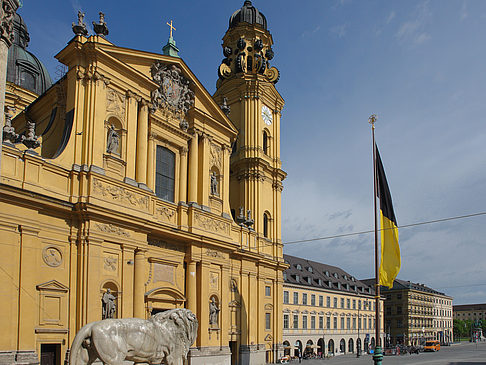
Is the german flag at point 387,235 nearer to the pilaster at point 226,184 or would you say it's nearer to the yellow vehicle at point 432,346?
the pilaster at point 226,184

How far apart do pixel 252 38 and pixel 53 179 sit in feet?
74.8

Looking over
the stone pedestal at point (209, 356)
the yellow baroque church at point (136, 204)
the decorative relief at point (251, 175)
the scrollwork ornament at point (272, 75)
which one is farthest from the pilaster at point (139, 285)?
the scrollwork ornament at point (272, 75)

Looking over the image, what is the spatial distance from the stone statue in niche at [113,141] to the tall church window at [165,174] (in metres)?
3.36

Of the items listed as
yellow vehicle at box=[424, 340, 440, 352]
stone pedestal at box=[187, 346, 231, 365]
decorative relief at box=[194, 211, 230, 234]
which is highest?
decorative relief at box=[194, 211, 230, 234]

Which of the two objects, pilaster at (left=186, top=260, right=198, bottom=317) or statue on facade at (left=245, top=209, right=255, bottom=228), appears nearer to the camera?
pilaster at (left=186, top=260, right=198, bottom=317)

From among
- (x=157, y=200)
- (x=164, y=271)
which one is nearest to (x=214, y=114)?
(x=157, y=200)

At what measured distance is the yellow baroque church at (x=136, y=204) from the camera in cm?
1975

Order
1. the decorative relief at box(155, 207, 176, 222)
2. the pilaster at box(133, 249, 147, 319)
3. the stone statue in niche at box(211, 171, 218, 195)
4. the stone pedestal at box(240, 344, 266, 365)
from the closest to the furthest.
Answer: the pilaster at box(133, 249, 147, 319)
the decorative relief at box(155, 207, 176, 222)
the stone statue in niche at box(211, 171, 218, 195)
the stone pedestal at box(240, 344, 266, 365)

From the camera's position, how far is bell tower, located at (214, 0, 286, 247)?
35875 millimetres

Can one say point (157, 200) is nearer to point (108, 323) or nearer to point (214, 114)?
point (214, 114)

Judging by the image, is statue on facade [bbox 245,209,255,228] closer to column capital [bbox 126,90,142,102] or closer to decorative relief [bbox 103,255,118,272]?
column capital [bbox 126,90,142,102]

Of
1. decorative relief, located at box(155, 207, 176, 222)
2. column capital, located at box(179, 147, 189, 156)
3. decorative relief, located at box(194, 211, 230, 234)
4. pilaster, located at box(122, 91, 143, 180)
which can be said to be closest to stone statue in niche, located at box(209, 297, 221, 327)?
decorative relief, located at box(194, 211, 230, 234)

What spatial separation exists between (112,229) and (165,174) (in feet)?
19.8

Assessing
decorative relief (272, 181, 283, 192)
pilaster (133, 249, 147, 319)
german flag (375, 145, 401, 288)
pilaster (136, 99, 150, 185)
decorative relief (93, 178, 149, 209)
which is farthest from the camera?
decorative relief (272, 181, 283, 192)
